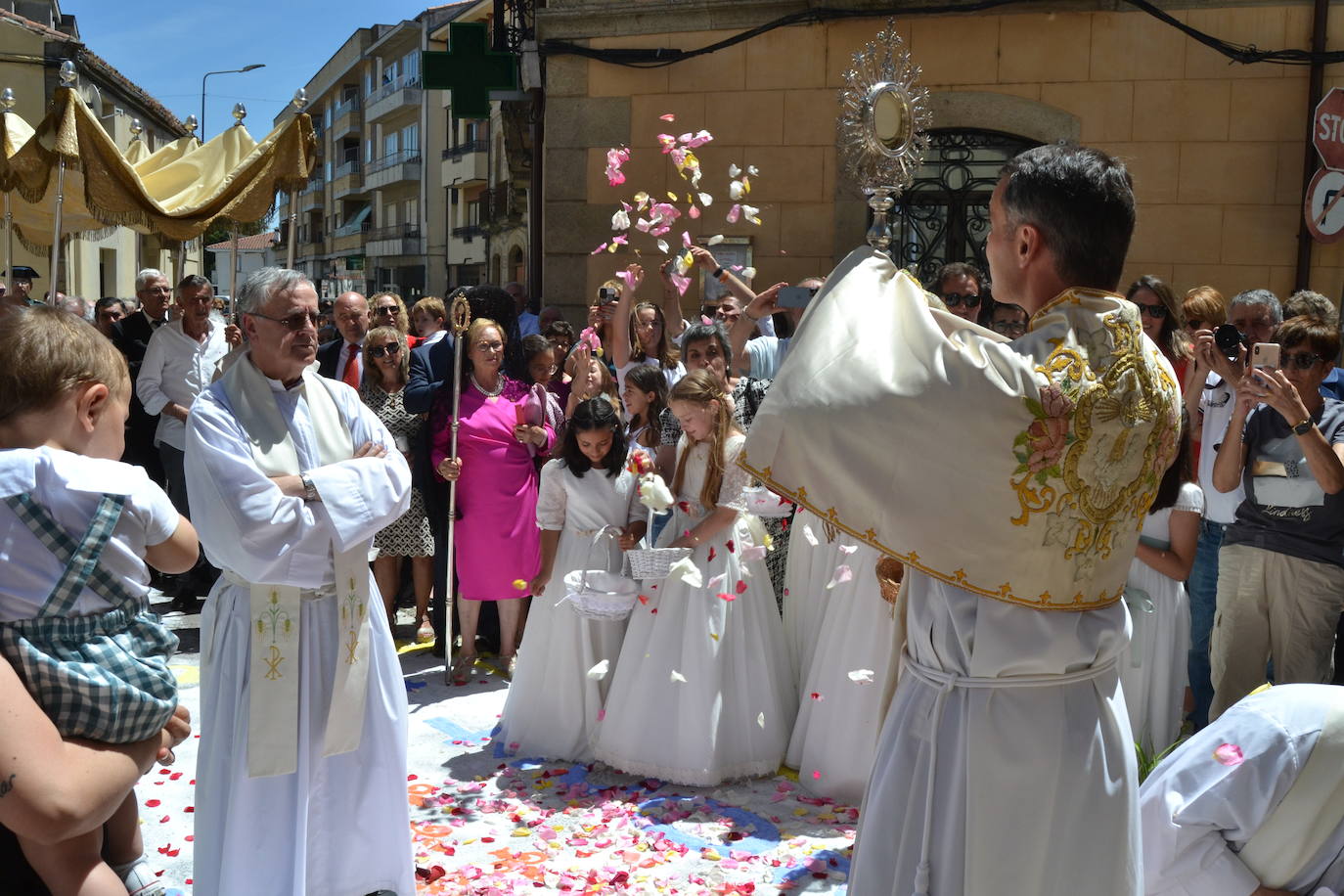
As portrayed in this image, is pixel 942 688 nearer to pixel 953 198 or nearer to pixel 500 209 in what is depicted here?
pixel 953 198

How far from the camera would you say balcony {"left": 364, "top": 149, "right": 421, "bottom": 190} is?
52.2m

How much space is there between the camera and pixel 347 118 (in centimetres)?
6053

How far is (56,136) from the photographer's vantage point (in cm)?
665

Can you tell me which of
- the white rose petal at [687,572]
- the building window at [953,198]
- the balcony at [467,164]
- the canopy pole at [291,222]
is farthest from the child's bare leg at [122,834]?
the balcony at [467,164]

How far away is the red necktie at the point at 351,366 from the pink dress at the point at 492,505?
127 cm

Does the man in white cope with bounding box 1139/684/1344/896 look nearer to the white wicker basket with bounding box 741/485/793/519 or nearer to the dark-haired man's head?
the dark-haired man's head

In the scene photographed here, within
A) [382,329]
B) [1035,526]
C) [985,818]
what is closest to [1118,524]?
[1035,526]

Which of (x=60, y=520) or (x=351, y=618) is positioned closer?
(x=60, y=520)

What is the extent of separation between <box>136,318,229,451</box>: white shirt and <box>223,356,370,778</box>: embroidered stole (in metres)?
4.37

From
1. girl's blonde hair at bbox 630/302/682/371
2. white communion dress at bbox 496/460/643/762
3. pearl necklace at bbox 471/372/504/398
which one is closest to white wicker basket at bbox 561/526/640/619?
white communion dress at bbox 496/460/643/762

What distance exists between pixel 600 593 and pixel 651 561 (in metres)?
0.28

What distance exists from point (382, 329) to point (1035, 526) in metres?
5.69

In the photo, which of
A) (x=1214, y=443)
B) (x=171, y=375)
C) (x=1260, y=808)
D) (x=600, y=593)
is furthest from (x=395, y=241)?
(x=1260, y=808)

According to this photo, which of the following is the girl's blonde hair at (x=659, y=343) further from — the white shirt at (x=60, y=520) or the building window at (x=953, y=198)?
the white shirt at (x=60, y=520)
